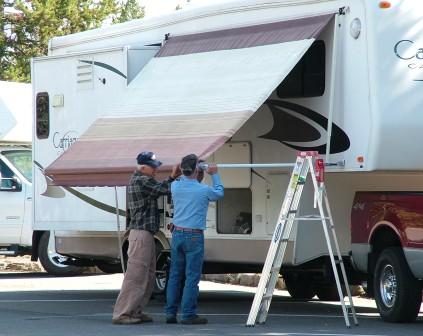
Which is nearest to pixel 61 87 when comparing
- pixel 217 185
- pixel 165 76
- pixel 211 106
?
pixel 165 76

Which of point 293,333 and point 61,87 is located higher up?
point 61,87

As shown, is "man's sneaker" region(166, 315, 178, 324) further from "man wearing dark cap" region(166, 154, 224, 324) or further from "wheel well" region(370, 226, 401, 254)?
"wheel well" region(370, 226, 401, 254)

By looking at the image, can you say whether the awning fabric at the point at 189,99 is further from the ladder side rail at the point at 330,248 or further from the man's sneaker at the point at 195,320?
Result: the man's sneaker at the point at 195,320

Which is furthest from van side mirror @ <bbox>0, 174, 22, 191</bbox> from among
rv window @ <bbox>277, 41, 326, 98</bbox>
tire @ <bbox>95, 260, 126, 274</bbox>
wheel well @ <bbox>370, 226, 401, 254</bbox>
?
wheel well @ <bbox>370, 226, 401, 254</bbox>

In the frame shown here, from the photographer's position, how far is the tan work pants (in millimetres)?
12672

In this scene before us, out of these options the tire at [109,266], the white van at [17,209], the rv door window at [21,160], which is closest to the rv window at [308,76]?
the tire at [109,266]

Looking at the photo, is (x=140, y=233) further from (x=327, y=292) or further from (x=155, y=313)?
(x=327, y=292)

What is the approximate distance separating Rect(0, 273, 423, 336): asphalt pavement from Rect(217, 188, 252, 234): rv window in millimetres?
954

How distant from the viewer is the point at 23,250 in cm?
2016

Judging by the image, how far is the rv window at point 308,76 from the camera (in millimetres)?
13414

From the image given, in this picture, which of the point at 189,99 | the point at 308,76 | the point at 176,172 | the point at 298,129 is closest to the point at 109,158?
the point at 189,99

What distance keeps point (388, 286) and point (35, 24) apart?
2083 cm

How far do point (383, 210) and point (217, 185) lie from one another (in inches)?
71.3

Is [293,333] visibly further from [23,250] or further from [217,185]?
[23,250]
